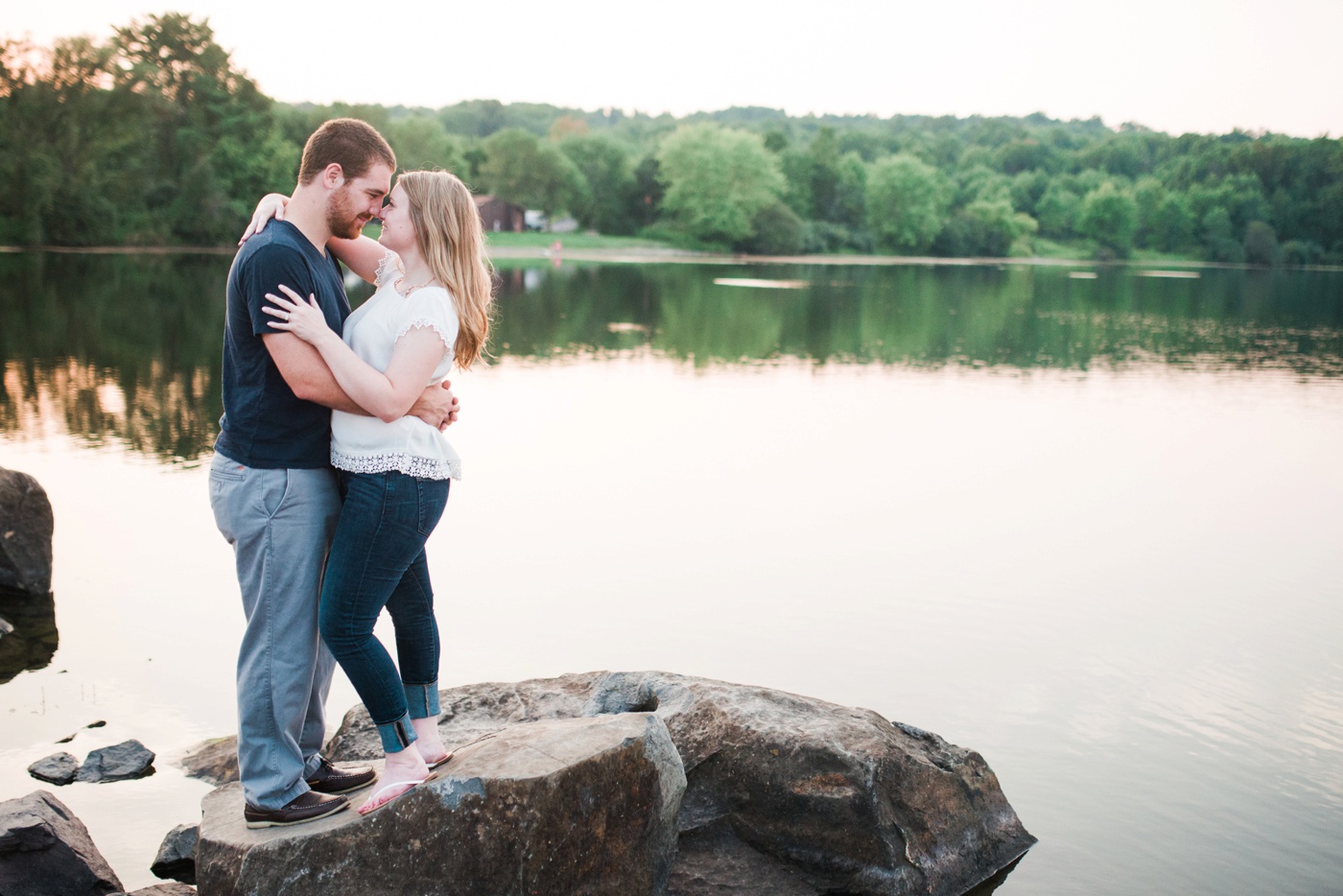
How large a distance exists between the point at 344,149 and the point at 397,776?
2.09 meters

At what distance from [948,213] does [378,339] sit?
110 metres

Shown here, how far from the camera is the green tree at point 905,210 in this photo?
9900cm

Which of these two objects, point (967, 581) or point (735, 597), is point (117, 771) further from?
point (967, 581)

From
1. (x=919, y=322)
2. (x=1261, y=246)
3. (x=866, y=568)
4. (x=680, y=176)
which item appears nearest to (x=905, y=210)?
(x=680, y=176)

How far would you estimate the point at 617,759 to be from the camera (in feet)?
13.0

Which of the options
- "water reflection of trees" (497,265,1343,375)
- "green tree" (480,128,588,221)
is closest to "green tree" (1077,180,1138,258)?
"green tree" (480,128,588,221)

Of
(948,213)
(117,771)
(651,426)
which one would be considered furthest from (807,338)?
(948,213)

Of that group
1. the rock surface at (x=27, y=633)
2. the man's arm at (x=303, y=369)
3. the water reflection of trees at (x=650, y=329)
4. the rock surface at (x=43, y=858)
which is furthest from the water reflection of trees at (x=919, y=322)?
the man's arm at (x=303, y=369)

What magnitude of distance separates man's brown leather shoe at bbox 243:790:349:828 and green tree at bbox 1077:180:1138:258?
380 feet

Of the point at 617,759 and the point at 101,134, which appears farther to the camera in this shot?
the point at 101,134

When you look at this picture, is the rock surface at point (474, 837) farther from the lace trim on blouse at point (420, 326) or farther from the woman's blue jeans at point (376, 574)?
the lace trim on blouse at point (420, 326)

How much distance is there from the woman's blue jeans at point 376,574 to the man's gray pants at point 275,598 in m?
0.10

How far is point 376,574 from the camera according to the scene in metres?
3.85

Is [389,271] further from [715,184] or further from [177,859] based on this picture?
[715,184]
